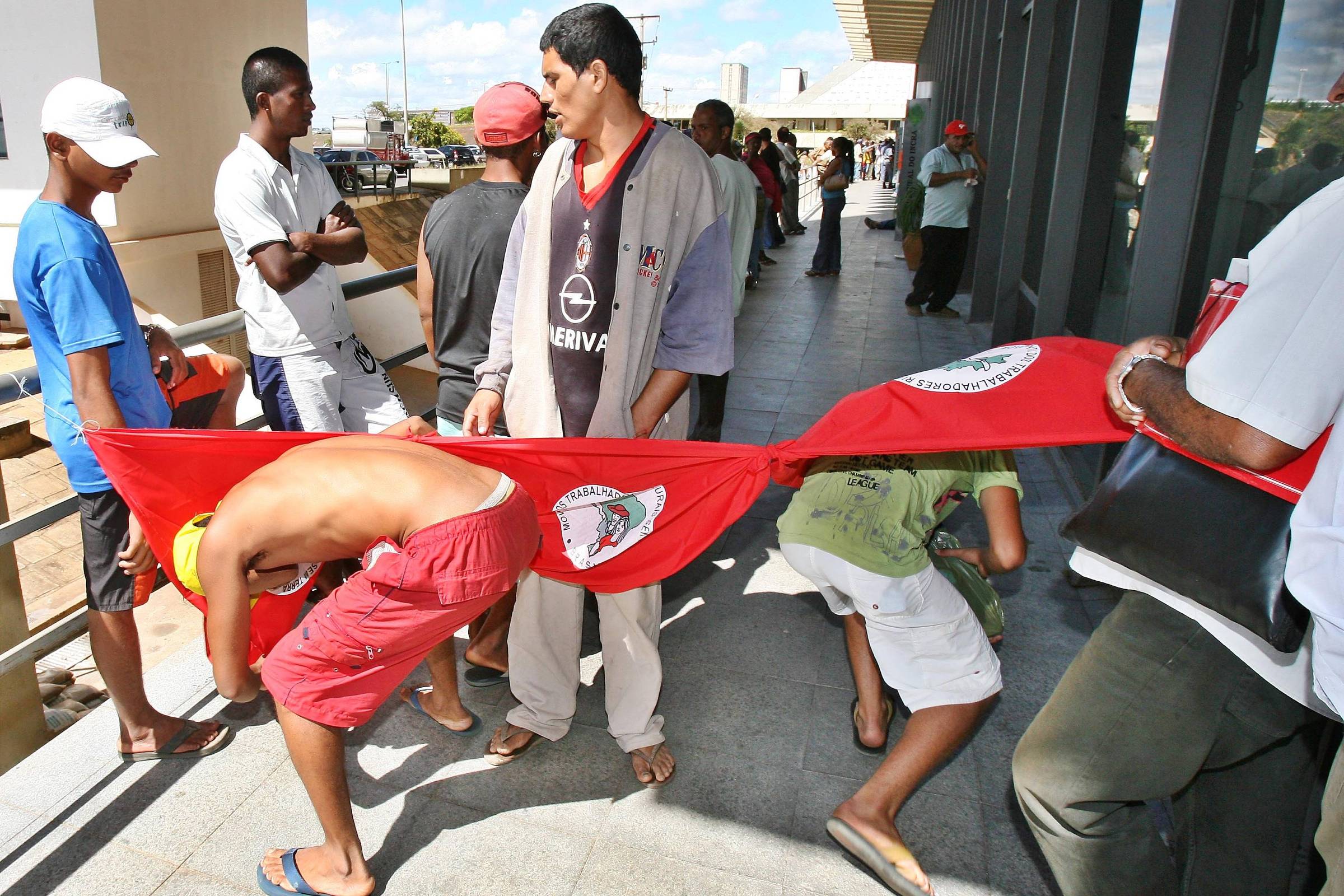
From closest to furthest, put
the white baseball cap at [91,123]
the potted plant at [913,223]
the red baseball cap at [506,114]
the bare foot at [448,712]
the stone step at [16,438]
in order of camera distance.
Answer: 1. the white baseball cap at [91,123]
2. the bare foot at [448,712]
3. the red baseball cap at [506,114]
4. the stone step at [16,438]
5. the potted plant at [913,223]

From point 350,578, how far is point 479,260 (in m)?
1.35

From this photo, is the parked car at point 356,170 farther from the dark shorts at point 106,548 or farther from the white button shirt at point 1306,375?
the white button shirt at point 1306,375

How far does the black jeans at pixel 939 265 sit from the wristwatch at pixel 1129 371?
7.98 meters

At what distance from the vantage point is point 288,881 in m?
2.30

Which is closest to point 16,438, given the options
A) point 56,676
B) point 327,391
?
point 56,676

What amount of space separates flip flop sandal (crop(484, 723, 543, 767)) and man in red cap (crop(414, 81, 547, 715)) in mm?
265

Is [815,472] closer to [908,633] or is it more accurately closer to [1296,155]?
[908,633]

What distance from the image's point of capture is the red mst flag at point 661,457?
2.25 metres

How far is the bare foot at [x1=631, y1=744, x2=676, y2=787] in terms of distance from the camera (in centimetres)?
275

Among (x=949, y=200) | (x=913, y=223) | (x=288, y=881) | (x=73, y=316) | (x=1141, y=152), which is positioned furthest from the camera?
(x=913, y=223)

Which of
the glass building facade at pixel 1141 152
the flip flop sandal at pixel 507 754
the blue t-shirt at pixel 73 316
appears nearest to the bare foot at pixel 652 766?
the flip flop sandal at pixel 507 754

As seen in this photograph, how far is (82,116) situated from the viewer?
2533 mm

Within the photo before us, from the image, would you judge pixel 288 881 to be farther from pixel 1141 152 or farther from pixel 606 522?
pixel 1141 152

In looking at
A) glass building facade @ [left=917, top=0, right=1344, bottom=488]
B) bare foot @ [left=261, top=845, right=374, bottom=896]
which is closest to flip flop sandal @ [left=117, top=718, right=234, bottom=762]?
bare foot @ [left=261, top=845, right=374, bottom=896]
